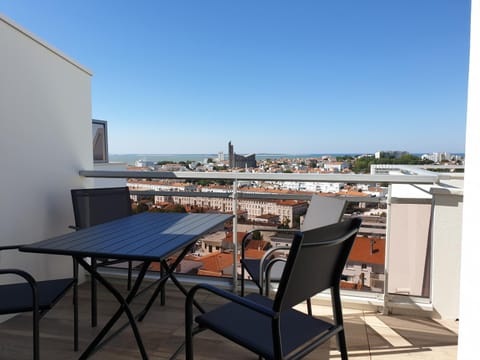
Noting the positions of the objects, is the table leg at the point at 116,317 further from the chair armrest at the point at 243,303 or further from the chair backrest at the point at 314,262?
the chair backrest at the point at 314,262

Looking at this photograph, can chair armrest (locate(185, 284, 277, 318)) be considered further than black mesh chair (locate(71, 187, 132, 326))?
No

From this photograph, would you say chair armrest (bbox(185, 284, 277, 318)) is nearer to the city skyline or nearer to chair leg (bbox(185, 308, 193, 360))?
chair leg (bbox(185, 308, 193, 360))

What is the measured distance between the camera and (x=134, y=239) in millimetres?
1985

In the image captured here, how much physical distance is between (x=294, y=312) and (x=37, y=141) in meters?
2.79

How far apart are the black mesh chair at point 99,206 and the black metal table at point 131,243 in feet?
1.85

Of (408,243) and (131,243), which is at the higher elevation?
(131,243)

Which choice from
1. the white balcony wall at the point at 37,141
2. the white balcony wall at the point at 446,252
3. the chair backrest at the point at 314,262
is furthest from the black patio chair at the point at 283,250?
the white balcony wall at the point at 37,141

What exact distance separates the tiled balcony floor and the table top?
2.86ft

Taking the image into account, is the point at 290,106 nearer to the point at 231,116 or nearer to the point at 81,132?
the point at 231,116

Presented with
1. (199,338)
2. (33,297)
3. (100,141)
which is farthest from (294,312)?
(100,141)

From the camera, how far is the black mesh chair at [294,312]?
1.29 m

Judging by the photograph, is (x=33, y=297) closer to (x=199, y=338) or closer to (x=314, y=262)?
(x=199, y=338)

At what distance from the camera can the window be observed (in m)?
8.06

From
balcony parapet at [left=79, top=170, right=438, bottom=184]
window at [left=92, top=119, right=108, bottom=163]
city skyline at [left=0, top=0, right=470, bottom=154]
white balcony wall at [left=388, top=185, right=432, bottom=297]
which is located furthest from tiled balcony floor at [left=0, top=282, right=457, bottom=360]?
city skyline at [left=0, top=0, right=470, bottom=154]
